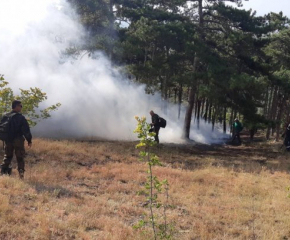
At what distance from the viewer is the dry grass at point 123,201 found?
5000 mm

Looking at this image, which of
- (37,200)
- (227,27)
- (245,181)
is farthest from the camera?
(227,27)

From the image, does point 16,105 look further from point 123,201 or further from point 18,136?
point 123,201

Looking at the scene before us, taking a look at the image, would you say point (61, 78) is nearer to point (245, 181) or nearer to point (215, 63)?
point (215, 63)

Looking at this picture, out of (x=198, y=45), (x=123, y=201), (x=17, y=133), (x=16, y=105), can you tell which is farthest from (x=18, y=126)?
(x=198, y=45)

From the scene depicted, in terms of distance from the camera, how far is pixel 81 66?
67.9 ft

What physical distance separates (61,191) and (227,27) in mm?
14614

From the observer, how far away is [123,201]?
6.70 metres

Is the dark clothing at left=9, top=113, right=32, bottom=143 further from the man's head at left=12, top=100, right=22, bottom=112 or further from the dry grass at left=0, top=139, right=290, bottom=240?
the dry grass at left=0, top=139, right=290, bottom=240

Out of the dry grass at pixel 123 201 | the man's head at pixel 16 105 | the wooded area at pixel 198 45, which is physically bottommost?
the dry grass at pixel 123 201

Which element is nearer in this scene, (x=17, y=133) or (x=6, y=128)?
(x=6, y=128)

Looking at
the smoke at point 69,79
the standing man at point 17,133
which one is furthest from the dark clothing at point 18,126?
the smoke at point 69,79

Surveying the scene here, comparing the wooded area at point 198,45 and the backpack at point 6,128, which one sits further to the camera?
the wooded area at point 198,45

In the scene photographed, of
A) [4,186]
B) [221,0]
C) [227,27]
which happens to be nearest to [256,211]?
[4,186]

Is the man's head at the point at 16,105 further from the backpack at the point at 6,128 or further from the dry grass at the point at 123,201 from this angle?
the dry grass at the point at 123,201
